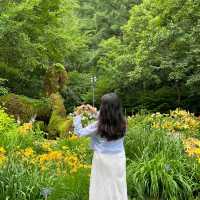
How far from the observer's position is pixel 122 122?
5.30m

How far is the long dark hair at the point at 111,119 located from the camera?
5172mm

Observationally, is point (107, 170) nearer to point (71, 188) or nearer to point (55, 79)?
point (71, 188)

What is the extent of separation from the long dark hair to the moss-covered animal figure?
9436 millimetres

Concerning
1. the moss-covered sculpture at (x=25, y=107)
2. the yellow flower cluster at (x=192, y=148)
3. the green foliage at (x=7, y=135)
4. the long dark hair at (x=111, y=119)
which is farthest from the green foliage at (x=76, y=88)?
the long dark hair at (x=111, y=119)

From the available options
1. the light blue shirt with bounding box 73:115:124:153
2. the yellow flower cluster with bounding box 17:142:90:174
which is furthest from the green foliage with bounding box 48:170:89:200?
the light blue shirt with bounding box 73:115:124:153

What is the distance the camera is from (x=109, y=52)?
25.2 metres

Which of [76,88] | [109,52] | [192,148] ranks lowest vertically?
[76,88]

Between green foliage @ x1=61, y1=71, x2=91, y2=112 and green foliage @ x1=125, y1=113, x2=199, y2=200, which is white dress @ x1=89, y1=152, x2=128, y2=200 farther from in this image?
green foliage @ x1=61, y1=71, x2=91, y2=112

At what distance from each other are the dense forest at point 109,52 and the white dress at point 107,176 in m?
9.89

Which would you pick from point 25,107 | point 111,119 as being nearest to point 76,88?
point 25,107

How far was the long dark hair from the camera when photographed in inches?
204

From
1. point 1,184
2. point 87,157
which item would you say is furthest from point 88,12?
point 1,184

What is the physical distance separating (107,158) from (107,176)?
0.20 metres

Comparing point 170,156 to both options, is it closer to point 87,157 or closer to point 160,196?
point 160,196
